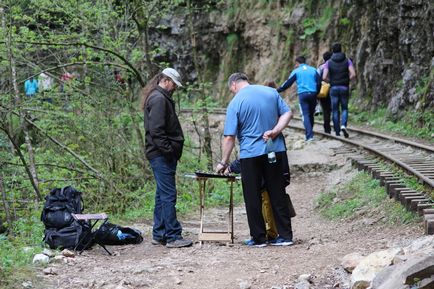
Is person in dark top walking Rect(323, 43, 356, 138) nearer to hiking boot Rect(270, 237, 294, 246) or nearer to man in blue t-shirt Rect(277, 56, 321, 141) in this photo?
man in blue t-shirt Rect(277, 56, 321, 141)

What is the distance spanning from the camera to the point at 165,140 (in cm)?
768

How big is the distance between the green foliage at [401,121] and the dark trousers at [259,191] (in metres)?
8.31

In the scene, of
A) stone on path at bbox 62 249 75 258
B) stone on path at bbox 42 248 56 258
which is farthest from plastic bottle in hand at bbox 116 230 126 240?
stone on path at bbox 42 248 56 258

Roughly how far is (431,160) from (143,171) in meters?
5.70

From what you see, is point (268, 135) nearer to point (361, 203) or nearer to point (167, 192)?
point (167, 192)

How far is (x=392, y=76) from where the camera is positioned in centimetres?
1972

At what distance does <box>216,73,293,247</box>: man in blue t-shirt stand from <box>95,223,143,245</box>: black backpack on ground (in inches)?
56.4

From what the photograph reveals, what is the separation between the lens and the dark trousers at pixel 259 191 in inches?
299

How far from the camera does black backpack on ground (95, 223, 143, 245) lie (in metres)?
7.82

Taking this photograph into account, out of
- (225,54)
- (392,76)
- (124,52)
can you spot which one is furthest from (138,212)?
(225,54)

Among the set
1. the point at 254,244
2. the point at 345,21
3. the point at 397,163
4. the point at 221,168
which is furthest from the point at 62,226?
the point at 345,21

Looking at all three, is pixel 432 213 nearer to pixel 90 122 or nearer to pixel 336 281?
pixel 336 281

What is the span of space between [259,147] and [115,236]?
208 centimetres

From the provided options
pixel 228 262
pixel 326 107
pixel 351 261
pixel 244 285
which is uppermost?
pixel 326 107
